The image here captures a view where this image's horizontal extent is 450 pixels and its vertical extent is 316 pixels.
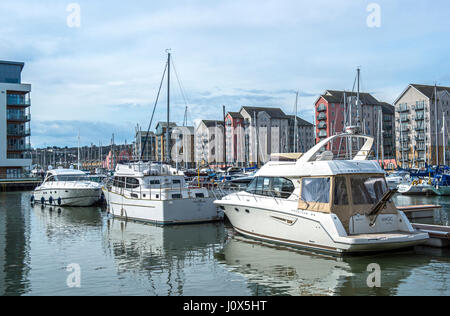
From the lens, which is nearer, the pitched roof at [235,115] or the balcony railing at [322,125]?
the balcony railing at [322,125]

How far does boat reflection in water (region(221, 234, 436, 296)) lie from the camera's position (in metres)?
12.6

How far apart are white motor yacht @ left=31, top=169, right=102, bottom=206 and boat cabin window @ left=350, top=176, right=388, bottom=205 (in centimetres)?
2664

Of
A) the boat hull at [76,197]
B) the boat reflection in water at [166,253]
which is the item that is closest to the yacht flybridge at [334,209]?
the boat reflection in water at [166,253]

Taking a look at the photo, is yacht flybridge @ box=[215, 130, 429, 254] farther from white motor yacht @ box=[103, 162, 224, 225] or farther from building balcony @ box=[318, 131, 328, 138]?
building balcony @ box=[318, 131, 328, 138]

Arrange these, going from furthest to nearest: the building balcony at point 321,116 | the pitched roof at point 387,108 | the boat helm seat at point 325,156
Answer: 1. the pitched roof at point 387,108
2. the building balcony at point 321,116
3. the boat helm seat at point 325,156

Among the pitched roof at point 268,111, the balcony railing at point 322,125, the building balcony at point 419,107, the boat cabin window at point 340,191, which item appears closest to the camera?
the boat cabin window at point 340,191

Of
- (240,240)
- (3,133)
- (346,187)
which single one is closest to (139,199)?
(240,240)

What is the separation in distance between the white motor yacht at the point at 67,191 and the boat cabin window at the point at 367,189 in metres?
26.6

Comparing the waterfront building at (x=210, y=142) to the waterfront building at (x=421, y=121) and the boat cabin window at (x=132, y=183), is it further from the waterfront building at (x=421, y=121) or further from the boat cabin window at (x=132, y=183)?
the boat cabin window at (x=132, y=183)

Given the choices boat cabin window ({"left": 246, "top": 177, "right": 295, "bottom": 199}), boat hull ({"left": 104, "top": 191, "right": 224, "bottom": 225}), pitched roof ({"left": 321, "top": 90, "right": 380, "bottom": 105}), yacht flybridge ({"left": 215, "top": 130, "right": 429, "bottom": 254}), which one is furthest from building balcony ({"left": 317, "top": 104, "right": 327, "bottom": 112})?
yacht flybridge ({"left": 215, "top": 130, "right": 429, "bottom": 254})

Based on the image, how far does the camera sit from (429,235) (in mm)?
17484

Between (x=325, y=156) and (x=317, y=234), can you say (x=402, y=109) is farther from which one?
(x=317, y=234)

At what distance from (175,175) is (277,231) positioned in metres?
12.0

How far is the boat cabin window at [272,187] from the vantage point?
716 inches
